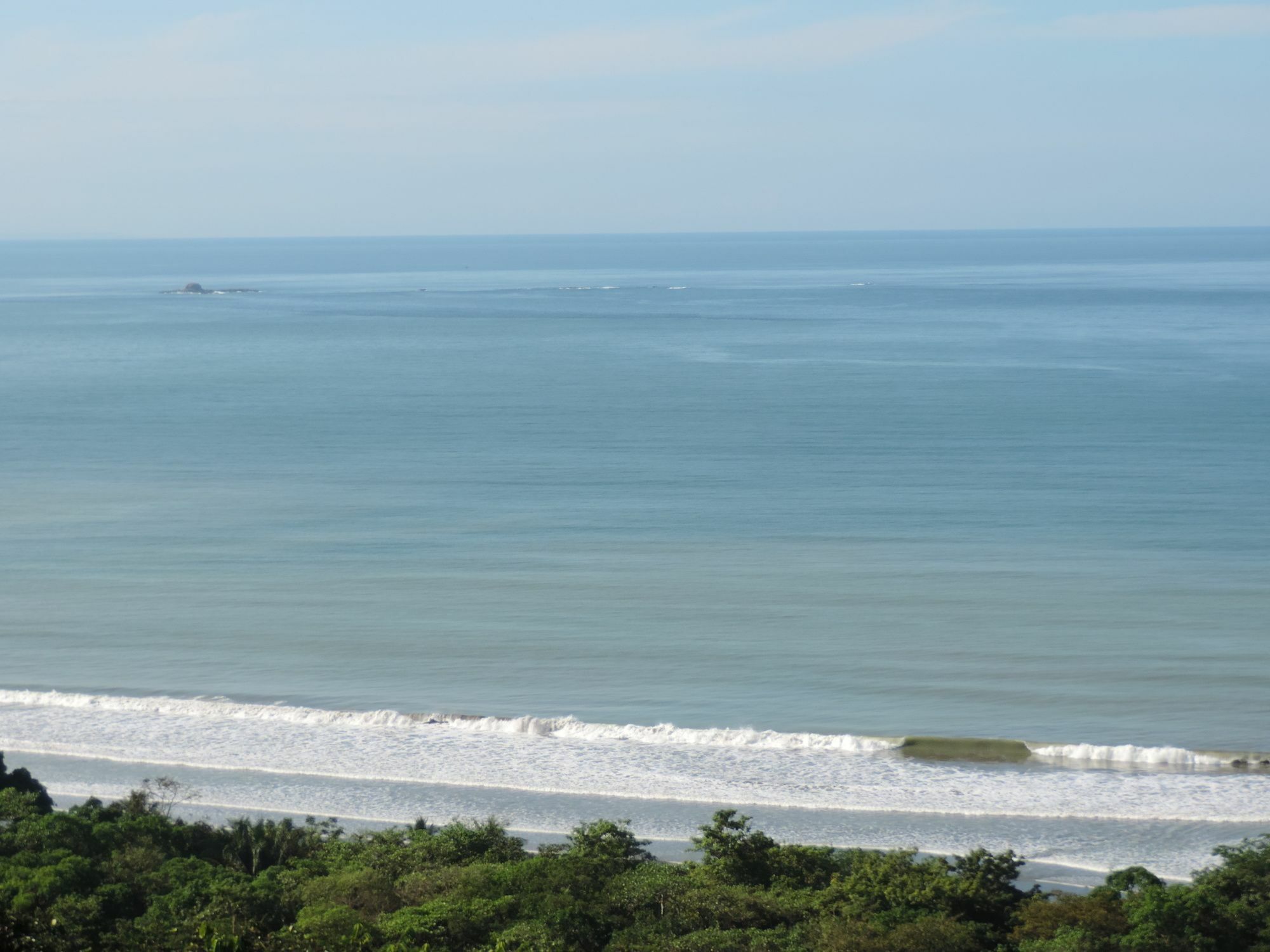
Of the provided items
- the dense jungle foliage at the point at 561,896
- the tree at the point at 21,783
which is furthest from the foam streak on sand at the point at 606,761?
the tree at the point at 21,783

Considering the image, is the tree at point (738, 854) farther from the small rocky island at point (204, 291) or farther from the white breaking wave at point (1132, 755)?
the small rocky island at point (204, 291)

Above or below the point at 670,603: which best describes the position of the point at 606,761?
below

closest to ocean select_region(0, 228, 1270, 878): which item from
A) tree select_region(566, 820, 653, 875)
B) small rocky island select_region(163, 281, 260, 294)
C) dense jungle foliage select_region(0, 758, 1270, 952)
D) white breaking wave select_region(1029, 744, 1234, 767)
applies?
white breaking wave select_region(1029, 744, 1234, 767)

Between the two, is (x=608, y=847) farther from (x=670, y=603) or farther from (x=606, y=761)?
(x=670, y=603)

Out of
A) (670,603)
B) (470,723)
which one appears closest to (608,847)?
(470,723)

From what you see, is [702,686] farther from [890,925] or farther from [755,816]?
[890,925]

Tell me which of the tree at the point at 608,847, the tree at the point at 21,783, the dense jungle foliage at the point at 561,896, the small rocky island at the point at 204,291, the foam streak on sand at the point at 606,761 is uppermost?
the small rocky island at the point at 204,291

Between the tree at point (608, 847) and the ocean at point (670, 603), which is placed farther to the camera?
the ocean at point (670, 603)
